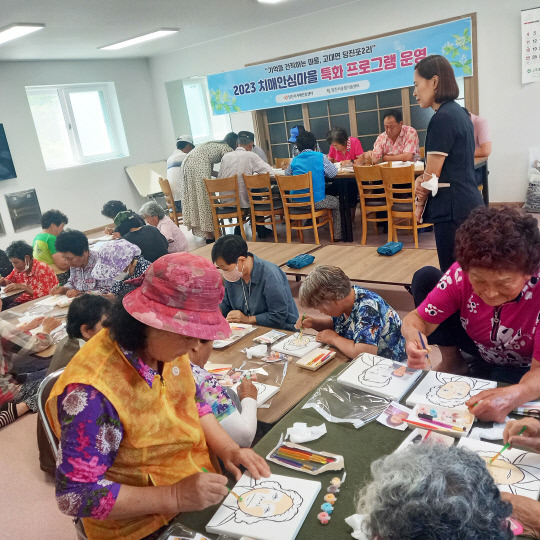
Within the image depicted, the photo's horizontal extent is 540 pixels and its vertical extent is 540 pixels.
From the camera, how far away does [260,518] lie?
111cm

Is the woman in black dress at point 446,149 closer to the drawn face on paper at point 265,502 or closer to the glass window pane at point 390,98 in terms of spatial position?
the drawn face on paper at point 265,502

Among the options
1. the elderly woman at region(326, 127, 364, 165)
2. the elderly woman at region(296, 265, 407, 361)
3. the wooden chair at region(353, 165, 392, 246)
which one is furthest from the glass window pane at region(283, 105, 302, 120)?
the elderly woman at region(296, 265, 407, 361)

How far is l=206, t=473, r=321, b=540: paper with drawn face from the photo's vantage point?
1.07 m

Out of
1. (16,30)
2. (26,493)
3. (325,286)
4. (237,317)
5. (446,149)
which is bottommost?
(26,493)

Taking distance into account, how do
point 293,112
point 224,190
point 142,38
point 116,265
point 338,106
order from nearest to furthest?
point 116,265
point 224,190
point 142,38
point 338,106
point 293,112

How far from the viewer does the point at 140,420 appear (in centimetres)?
116

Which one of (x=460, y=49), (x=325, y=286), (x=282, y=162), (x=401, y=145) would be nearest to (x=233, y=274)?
(x=325, y=286)

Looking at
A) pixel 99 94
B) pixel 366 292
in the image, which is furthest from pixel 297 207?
pixel 99 94

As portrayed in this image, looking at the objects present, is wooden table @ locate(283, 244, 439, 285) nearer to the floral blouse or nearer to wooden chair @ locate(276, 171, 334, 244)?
wooden chair @ locate(276, 171, 334, 244)

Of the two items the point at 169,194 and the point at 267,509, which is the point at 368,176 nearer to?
the point at 169,194

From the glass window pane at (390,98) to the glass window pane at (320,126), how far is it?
3.14 feet

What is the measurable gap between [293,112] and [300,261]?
4740 mm

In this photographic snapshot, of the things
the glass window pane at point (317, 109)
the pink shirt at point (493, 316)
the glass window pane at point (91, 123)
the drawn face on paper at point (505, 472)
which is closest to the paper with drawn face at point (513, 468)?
the drawn face on paper at point (505, 472)

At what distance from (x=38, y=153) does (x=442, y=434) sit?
26.5ft
